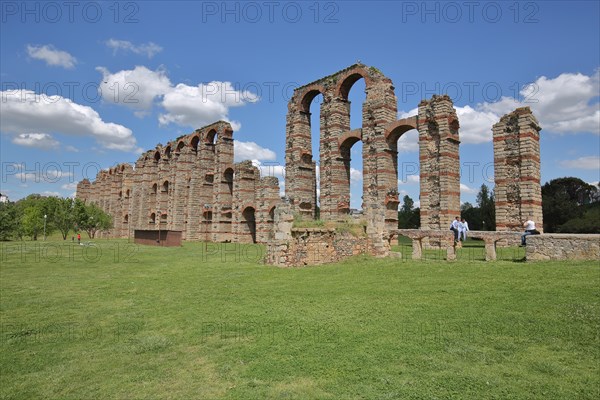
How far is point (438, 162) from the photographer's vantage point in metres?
19.9

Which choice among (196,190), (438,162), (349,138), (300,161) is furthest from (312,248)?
(196,190)

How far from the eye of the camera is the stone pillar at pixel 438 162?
64.1ft

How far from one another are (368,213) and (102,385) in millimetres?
11093

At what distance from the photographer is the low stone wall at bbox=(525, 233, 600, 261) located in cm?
912

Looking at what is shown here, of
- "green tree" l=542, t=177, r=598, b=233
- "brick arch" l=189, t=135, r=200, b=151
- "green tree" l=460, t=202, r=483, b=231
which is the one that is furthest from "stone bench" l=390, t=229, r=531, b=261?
"green tree" l=460, t=202, r=483, b=231

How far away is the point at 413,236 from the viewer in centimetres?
1318

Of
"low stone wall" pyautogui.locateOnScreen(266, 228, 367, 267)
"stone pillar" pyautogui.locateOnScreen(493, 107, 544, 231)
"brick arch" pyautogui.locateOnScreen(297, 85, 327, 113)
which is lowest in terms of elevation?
"low stone wall" pyautogui.locateOnScreen(266, 228, 367, 267)

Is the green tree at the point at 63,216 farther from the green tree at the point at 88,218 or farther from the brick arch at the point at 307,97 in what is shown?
the brick arch at the point at 307,97

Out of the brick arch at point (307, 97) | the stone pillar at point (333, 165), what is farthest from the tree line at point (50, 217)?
the stone pillar at point (333, 165)

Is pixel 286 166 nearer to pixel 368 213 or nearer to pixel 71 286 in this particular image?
pixel 368 213

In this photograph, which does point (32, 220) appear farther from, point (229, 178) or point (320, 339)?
point (320, 339)

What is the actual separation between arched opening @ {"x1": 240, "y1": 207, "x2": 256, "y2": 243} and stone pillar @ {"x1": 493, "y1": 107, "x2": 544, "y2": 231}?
66.8 feet

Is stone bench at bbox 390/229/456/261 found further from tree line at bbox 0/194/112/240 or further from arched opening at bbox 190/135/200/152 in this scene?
tree line at bbox 0/194/112/240

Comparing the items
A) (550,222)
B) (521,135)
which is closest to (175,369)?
(521,135)
